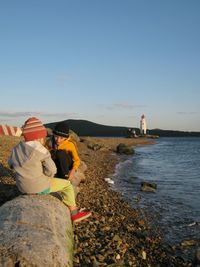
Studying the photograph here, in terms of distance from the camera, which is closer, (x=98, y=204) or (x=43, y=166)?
A: (x=43, y=166)

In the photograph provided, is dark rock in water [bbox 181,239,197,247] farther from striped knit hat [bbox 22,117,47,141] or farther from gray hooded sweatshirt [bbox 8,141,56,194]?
striped knit hat [bbox 22,117,47,141]

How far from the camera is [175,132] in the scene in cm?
17550

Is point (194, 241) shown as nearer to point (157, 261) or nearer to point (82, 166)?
point (157, 261)

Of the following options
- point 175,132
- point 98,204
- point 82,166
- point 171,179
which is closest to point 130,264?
point 98,204

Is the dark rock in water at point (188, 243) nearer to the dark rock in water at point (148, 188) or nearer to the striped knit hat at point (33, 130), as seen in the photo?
the striped knit hat at point (33, 130)

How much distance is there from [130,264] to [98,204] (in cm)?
482

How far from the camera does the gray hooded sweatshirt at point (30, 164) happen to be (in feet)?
23.7

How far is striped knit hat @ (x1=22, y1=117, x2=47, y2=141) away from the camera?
24.3ft

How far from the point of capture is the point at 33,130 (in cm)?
743

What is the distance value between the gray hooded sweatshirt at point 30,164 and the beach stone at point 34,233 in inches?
10.4

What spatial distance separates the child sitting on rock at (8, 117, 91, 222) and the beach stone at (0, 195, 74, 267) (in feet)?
0.91

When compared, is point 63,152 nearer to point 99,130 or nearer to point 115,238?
point 115,238

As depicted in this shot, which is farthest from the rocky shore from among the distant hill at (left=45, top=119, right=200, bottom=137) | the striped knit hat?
the distant hill at (left=45, top=119, right=200, bottom=137)

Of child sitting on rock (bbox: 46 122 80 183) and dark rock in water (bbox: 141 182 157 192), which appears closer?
child sitting on rock (bbox: 46 122 80 183)
